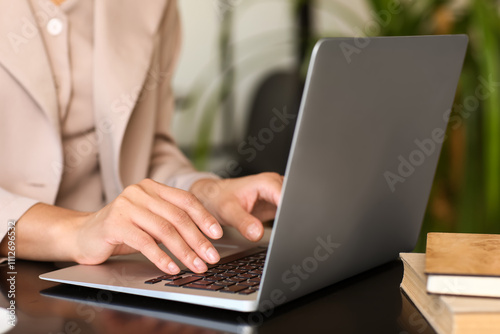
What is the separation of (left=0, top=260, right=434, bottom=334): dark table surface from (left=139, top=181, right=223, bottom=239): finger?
0.40ft

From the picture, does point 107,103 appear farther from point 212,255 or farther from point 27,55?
point 212,255

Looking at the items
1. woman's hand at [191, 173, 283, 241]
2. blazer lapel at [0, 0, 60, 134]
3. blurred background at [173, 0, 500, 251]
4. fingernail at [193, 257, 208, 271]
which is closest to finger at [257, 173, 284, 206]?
woman's hand at [191, 173, 283, 241]

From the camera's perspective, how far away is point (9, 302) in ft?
2.02

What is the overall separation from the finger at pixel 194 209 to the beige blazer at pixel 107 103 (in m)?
0.24

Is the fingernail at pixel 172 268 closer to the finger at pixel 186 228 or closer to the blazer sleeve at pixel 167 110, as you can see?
the finger at pixel 186 228

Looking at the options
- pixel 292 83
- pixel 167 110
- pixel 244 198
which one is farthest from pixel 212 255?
pixel 292 83

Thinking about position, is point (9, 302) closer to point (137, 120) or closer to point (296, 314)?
point (296, 314)

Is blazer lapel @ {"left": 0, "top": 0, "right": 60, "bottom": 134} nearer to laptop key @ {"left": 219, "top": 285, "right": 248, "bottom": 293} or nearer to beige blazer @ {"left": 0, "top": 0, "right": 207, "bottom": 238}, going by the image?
beige blazer @ {"left": 0, "top": 0, "right": 207, "bottom": 238}

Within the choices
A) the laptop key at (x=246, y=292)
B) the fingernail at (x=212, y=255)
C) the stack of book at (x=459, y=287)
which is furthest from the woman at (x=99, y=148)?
the stack of book at (x=459, y=287)

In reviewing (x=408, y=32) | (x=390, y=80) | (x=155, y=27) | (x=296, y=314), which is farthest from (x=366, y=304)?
(x=408, y=32)

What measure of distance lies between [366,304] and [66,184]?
2.17 feet

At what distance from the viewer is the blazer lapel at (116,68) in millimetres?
1064

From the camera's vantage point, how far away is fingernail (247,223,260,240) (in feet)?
2.61

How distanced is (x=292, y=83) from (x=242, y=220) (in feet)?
6.22
